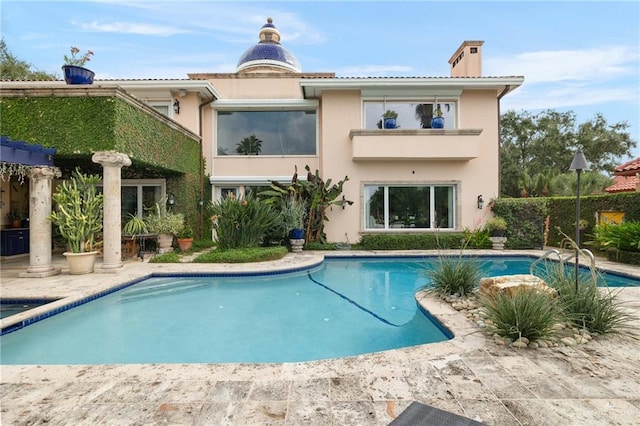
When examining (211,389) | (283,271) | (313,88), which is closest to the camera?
(211,389)

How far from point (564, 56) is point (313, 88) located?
8844mm

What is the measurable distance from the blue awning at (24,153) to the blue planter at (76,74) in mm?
1977

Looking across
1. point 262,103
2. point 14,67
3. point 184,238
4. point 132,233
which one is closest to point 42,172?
point 132,233

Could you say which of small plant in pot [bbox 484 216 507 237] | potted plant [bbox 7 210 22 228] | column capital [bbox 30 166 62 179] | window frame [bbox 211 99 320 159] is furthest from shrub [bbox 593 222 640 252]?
potted plant [bbox 7 210 22 228]

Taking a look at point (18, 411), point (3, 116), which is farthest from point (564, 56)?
point (3, 116)

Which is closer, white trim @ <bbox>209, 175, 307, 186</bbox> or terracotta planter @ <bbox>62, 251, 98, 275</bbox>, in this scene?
terracotta planter @ <bbox>62, 251, 98, 275</bbox>

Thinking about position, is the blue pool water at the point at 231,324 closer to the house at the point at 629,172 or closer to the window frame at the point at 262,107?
the house at the point at 629,172

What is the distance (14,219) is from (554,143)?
37839mm

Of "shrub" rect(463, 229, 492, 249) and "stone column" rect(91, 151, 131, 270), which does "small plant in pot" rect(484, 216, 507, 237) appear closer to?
"shrub" rect(463, 229, 492, 249)

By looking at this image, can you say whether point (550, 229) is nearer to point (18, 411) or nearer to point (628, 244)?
point (628, 244)

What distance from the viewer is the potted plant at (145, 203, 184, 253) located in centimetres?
1123

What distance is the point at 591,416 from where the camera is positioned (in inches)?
92.6

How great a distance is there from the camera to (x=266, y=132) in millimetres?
14469

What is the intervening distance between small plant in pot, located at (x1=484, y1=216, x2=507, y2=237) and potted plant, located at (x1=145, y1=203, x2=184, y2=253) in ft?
39.3
